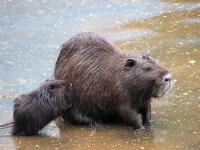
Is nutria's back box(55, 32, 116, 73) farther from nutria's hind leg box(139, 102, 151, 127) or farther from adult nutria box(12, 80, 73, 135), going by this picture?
nutria's hind leg box(139, 102, 151, 127)

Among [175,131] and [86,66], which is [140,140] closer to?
[175,131]

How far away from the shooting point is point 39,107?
647 cm

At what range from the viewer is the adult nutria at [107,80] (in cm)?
639

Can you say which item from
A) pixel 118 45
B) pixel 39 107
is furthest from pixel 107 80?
pixel 118 45

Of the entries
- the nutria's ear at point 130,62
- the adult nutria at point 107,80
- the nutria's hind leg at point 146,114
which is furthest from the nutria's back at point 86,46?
the nutria's hind leg at point 146,114

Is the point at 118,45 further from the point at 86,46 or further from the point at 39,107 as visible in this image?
the point at 39,107

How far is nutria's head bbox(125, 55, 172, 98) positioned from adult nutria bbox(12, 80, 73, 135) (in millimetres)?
712

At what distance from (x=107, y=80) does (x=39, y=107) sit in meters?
0.73

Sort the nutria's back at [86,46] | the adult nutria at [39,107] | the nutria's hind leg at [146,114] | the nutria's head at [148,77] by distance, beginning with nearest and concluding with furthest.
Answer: the nutria's head at [148,77], the adult nutria at [39,107], the nutria's hind leg at [146,114], the nutria's back at [86,46]

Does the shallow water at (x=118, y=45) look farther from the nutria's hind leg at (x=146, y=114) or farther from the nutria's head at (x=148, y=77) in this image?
the nutria's head at (x=148, y=77)

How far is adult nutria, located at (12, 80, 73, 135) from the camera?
6.45m

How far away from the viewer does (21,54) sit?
8.91m

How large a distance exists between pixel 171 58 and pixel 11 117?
98.3 inches

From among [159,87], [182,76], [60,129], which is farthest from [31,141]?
[182,76]
